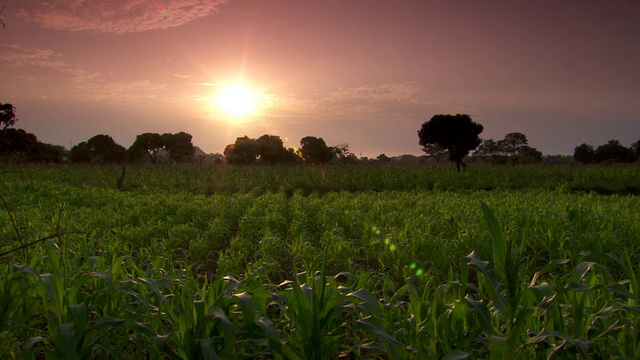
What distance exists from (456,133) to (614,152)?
47.4 meters

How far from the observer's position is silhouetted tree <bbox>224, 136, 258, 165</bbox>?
56.7 metres

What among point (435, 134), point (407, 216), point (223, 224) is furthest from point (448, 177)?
point (223, 224)

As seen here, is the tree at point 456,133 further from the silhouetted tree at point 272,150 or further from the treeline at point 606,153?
Answer: the treeline at point 606,153

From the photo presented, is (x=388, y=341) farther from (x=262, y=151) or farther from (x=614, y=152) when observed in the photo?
(x=614, y=152)

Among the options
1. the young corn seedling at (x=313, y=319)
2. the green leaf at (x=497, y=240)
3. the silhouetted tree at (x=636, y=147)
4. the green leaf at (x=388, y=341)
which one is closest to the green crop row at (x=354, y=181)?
the young corn seedling at (x=313, y=319)

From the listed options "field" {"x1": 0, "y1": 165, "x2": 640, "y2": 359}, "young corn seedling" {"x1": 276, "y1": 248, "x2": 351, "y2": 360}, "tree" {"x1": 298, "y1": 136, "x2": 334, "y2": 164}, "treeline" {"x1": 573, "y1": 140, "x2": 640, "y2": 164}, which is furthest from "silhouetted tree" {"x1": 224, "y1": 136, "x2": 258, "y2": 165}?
"young corn seedling" {"x1": 276, "y1": 248, "x2": 351, "y2": 360}

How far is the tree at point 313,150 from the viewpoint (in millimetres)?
59594

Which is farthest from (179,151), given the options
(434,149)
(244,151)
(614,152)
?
(614,152)

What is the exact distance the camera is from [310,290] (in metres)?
2.32

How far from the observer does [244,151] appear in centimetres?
5694

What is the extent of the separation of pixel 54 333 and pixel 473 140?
29862 millimetres

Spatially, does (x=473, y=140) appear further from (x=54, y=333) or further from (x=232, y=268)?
(x=54, y=333)

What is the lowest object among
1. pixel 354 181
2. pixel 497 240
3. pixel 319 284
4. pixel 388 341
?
pixel 354 181

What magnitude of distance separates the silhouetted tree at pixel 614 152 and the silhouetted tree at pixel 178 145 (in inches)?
2548
